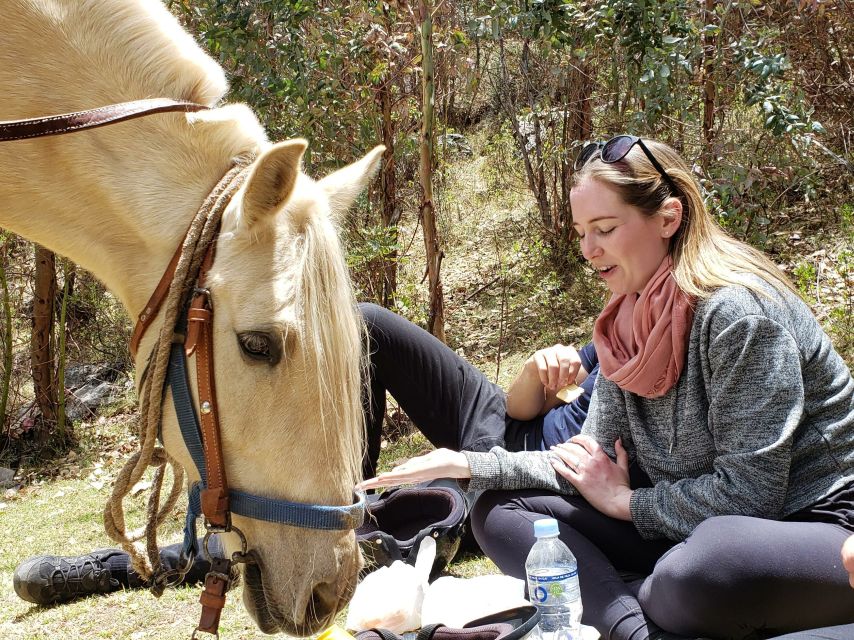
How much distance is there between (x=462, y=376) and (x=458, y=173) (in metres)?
6.61

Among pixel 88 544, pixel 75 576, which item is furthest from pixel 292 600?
pixel 88 544

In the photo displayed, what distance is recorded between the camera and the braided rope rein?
1691mm

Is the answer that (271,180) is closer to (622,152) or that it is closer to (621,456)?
(622,152)

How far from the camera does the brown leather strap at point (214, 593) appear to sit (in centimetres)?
177

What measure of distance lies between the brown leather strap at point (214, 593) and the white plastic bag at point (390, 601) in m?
0.60

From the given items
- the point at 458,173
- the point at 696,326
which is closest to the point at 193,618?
the point at 696,326

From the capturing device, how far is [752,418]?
2.02m

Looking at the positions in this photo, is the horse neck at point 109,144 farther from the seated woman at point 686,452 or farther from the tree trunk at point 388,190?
the tree trunk at point 388,190

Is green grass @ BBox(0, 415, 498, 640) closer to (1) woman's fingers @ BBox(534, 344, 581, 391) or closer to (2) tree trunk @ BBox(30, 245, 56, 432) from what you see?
(2) tree trunk @ BBox(30, 245, 56, 432)

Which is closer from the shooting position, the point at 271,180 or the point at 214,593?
the point at 271,180

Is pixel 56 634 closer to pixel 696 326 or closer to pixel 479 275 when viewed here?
pixel 696 326

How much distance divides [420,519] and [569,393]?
81 centimetres

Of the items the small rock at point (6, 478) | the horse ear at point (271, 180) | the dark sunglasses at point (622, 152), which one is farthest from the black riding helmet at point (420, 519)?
the small rock at point (6, 478)

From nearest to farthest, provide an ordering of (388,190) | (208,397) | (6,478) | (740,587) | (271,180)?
1. (271,180)
2. (208,397)
3. (740,587)
4. (388,190)
5. (6,478)
